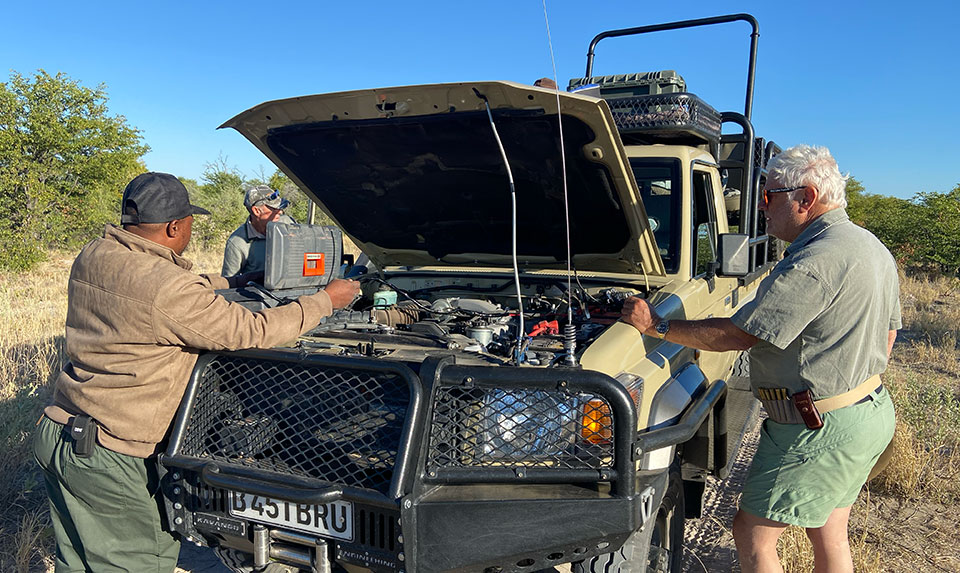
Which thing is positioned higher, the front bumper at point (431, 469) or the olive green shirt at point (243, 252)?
the olive green shirt at point (243, 252)

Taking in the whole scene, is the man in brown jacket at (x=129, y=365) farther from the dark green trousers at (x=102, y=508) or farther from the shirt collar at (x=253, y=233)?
the shirt collar at (x=253, y=233)

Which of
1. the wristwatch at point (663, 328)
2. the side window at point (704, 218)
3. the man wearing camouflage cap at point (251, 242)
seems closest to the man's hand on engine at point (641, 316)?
the wristwatch at point (663, 328)

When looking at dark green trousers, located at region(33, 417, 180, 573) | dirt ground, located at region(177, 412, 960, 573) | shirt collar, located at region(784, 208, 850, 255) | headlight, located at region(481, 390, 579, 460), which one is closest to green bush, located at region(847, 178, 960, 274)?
dirt ground, located at region(177, 412, 960, 573)

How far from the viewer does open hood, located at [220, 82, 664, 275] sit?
2.94 m

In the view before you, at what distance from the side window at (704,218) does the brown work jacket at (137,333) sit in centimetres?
252

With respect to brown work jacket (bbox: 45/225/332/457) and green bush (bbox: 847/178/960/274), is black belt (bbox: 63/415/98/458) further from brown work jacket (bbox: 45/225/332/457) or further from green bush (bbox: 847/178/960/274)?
green bush (bbox: 847/178/960/274)

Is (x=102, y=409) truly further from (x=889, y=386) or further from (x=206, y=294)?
(x=889, y=386)

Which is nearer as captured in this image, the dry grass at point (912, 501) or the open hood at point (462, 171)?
the open hood at point (462, 171)

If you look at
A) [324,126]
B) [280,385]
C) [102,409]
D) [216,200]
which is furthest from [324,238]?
[216,200]

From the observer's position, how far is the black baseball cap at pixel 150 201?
2475mm

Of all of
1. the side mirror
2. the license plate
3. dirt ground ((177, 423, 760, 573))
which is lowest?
dirt ground ((177, 423, 760, 573))

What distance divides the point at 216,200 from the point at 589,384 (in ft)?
66.6

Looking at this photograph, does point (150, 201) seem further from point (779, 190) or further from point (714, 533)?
point (714, 533)

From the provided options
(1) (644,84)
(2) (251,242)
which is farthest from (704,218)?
(2) (251,242)
